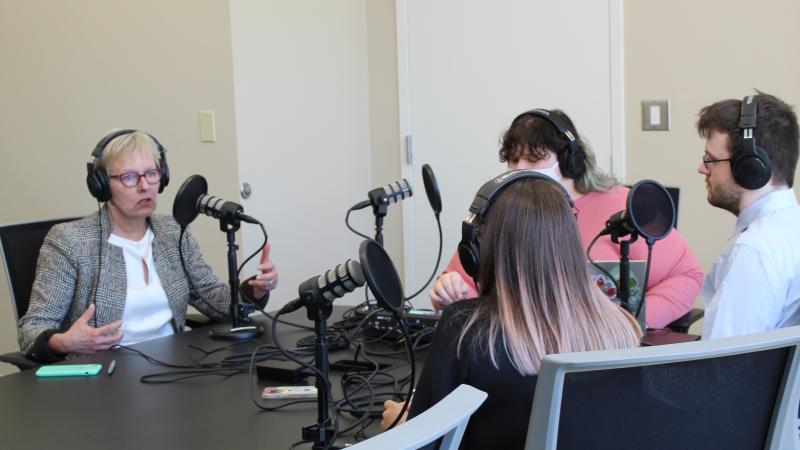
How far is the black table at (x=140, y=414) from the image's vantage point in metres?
1.42

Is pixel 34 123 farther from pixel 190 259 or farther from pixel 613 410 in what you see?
pixel 613 410

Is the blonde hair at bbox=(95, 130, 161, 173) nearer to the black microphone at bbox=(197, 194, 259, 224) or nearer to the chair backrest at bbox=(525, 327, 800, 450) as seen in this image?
the black microphone at bbox=(197, 194, 259, 224)

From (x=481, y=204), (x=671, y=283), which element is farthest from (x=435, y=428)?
(x=671, y=283)

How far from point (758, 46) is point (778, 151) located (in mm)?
1653

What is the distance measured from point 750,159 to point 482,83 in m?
2.18

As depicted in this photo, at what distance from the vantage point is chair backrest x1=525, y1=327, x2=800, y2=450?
896 mm

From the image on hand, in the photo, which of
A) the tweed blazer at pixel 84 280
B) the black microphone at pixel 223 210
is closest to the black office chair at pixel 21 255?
the tweed blazer at pixel 84 280

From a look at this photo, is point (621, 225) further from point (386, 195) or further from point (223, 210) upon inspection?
point (223, 210)

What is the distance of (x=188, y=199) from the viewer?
6.88ft

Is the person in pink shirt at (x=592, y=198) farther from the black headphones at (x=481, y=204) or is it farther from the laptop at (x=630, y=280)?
the black headphones at (x=481, y=204)

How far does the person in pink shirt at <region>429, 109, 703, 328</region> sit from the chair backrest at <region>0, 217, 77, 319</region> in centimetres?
124

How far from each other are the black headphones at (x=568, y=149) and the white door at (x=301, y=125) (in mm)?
1618

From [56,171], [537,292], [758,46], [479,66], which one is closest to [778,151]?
[537,292]

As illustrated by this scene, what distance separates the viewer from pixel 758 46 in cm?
331
